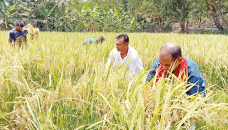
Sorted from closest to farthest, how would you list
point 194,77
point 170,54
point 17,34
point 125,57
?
point 170,54 < point 194,77 < point 125,57 < point 17,34

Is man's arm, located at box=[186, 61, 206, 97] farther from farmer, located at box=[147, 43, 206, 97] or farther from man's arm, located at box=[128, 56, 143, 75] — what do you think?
man's arm, located at box=[128, 56, 143, 75]

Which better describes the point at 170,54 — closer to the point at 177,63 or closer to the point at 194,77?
the point at 177,63

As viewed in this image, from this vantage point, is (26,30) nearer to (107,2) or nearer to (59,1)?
(59,1)

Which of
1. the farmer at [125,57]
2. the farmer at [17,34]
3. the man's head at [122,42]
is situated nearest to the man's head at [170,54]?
the farmer at [125,57]

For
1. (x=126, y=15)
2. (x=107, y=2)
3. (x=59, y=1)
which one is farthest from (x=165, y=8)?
(x=107, y=2)

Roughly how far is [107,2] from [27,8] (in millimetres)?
12799

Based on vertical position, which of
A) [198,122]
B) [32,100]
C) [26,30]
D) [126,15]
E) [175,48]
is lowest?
[198,122]

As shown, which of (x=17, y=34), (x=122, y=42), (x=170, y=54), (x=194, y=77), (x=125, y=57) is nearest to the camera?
(x=170, y=54)

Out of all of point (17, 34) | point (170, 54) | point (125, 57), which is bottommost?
point (125, 57)

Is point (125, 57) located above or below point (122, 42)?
below

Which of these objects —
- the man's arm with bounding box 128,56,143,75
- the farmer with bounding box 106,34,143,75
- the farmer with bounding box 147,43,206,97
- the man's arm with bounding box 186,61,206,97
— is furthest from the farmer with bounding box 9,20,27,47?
the man's arm with bounding box 186,61,206,97

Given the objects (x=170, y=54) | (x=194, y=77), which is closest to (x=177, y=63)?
(x=170, y=54)

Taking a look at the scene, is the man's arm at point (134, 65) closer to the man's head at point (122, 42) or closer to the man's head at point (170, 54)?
the man's head at point (122, 42)

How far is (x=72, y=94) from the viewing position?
1.21 m
